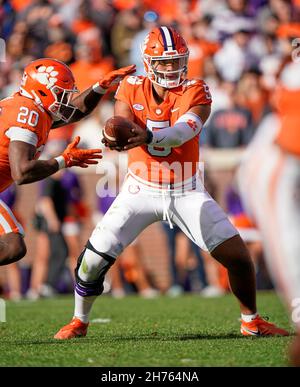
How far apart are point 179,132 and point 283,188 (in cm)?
175

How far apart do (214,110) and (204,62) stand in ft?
3.12

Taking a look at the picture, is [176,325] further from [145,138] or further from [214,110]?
[214,110]

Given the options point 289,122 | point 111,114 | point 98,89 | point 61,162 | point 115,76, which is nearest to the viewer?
point 289,122

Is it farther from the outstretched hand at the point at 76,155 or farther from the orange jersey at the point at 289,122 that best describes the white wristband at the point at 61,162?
the orange jersey at the point at 289,122

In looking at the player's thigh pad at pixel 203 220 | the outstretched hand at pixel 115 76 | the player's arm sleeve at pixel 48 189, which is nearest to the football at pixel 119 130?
the player's thigh pad at pixel 203 220

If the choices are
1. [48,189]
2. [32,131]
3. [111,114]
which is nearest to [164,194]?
[32,131]

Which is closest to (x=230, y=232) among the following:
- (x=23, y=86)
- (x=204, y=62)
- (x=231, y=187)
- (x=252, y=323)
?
(x=252, y=323)

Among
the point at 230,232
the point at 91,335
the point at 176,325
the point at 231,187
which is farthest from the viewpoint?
the point at 231,187

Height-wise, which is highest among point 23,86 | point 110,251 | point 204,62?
point 204,62

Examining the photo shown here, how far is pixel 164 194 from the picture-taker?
6.02 meters

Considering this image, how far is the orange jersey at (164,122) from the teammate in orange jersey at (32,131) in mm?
337

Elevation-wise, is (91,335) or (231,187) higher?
(231,187)

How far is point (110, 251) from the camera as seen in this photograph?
594cm

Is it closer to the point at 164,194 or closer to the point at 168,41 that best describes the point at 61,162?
the point at 164,194
